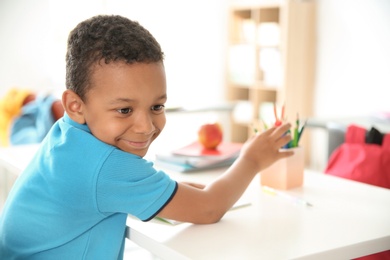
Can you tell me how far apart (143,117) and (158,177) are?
0.40ft

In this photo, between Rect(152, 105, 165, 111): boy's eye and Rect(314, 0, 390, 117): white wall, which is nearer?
Rect(152, 105, 165, 111): boy's eye

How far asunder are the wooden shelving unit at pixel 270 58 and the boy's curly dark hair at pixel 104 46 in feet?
12.6

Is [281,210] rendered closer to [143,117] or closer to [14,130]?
[143,117]

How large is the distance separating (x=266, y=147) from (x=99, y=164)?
0.50 m

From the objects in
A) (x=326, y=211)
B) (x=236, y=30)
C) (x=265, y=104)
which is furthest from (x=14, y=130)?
(x=236, y=30)

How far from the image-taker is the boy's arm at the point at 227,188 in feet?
3.37

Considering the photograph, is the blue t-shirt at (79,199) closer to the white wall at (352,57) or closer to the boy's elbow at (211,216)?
the boy's elbow at (211,216)

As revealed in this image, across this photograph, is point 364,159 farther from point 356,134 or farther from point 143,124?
point 143,124

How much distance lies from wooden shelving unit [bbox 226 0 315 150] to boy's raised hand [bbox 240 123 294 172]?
3448 millimetres

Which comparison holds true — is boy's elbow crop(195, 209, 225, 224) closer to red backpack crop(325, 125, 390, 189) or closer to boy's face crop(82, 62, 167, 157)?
boy's face crop(82, 62, 167, 157)

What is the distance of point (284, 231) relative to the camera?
1.04 m

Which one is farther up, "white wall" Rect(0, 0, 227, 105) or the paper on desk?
"white wall" Rect(0, 0, 227, 105)

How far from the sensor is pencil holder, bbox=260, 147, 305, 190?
1.39 metres

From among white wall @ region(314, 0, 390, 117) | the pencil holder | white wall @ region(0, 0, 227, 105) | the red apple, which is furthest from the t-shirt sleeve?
white wall @ region(0, 0, 227, 105)
